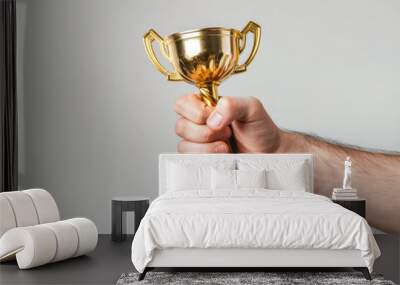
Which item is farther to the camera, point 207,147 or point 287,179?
point 207,147

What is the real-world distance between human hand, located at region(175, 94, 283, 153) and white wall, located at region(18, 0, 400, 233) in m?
0.49

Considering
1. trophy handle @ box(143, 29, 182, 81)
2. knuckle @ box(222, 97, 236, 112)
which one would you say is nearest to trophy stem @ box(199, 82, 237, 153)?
knuckle @ box(222, 97, 236, 112)

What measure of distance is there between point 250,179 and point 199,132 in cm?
61

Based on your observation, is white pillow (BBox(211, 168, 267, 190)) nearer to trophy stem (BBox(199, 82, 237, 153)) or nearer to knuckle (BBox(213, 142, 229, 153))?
knuckle (BBox(213, 142, 229, 153))

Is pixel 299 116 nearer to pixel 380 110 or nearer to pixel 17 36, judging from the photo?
pixel 380 110

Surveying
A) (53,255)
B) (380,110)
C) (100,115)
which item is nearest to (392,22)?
(380,110)

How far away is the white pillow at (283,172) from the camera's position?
5.43 m

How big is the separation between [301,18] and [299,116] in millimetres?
962

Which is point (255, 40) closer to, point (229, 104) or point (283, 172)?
point (229, 104)

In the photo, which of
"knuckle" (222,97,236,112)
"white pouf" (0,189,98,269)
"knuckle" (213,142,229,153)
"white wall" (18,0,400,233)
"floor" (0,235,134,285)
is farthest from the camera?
"white wall" (18,0,400,233)

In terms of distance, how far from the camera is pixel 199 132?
18.0 feet

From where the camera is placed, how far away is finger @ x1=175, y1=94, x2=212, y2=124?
5312 millimetres

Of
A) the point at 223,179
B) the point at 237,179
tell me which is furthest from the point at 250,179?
the point at 223,179

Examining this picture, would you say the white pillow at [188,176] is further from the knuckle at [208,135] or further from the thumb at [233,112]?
the thumb at [233,112]
